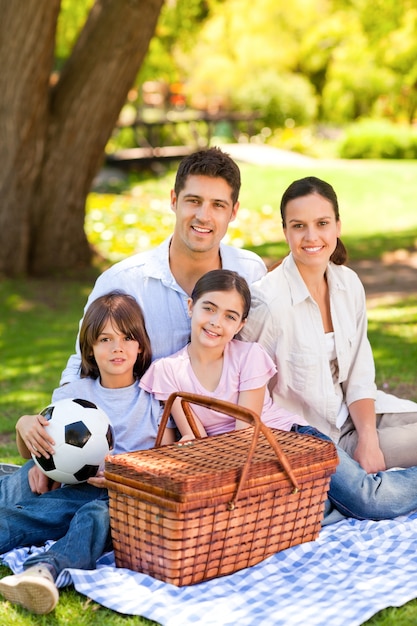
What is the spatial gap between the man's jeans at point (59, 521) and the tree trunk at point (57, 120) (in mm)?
6675

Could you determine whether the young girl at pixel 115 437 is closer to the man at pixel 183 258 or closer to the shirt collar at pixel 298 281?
the man at pixel 183 258

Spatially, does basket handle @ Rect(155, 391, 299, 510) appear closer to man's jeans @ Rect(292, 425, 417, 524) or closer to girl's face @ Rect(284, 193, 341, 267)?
man's jeans @ Rect(292, 425, 417, 524)

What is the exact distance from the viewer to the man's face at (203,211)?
4516 mm

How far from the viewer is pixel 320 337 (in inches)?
182

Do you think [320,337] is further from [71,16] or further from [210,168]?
[71,16]

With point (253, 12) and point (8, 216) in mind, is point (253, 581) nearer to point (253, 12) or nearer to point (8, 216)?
point (8, 216)

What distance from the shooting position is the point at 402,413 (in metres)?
4.89

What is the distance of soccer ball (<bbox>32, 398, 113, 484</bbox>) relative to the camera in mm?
4008

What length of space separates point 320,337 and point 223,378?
61cm

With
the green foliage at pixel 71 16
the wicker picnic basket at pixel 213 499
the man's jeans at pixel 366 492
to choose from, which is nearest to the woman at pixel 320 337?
the man's jeans at pixel 366 492

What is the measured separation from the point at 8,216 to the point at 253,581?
7766 mm

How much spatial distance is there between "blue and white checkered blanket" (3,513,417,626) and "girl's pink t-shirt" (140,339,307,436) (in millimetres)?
702

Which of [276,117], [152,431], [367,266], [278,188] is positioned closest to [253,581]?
[152,431]

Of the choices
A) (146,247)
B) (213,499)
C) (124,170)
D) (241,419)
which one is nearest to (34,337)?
(146,247)
